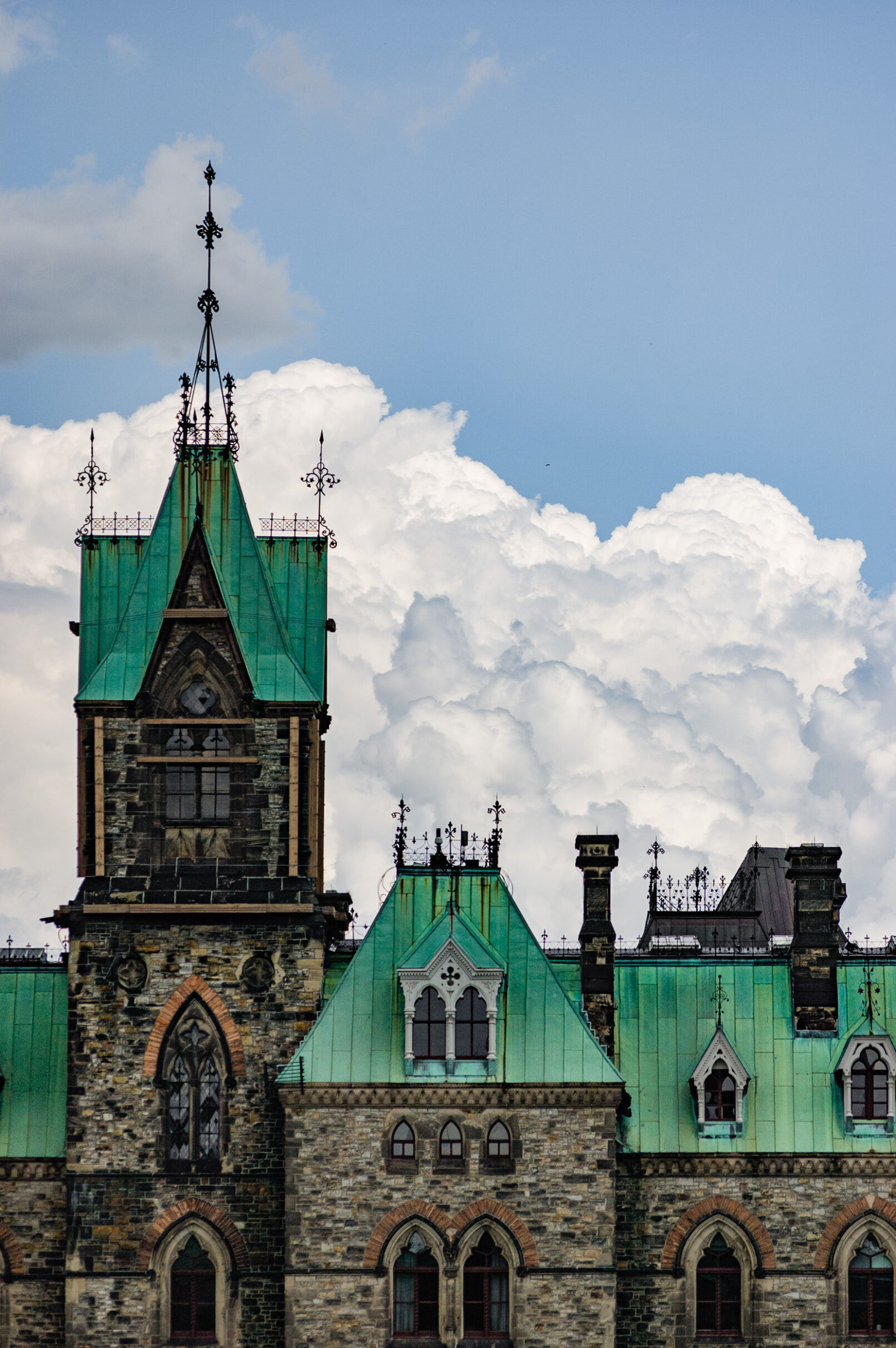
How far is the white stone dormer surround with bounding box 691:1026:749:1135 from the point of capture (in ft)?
219

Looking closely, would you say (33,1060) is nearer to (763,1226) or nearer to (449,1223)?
(449,1223)

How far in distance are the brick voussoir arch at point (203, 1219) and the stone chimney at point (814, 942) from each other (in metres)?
16.5

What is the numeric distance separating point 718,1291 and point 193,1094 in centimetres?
1508

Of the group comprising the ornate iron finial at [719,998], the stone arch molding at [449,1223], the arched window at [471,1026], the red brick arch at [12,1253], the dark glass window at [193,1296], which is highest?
the ornate iron finial at [719,998]

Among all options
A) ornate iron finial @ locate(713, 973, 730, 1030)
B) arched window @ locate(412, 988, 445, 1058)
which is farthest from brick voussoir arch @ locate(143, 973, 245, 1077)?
ornate iron finial @ locate(713, 973, 730, 1030)

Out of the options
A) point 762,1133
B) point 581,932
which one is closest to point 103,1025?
point 581,932

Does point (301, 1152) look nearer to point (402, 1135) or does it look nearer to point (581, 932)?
point (402, 1135)

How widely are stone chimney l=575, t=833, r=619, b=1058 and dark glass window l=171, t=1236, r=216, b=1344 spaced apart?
12.5 metres

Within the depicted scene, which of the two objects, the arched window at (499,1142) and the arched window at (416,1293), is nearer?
the arched window at (416,1293)

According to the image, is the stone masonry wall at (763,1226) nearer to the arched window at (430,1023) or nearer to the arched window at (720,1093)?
the arched window at (720,1093)

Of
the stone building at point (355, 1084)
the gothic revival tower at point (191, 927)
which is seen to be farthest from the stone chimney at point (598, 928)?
the gothic revival tower at point (191, 927)

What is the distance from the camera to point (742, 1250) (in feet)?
217

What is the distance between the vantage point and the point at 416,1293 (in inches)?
2562

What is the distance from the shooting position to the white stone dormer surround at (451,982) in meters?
65.7
